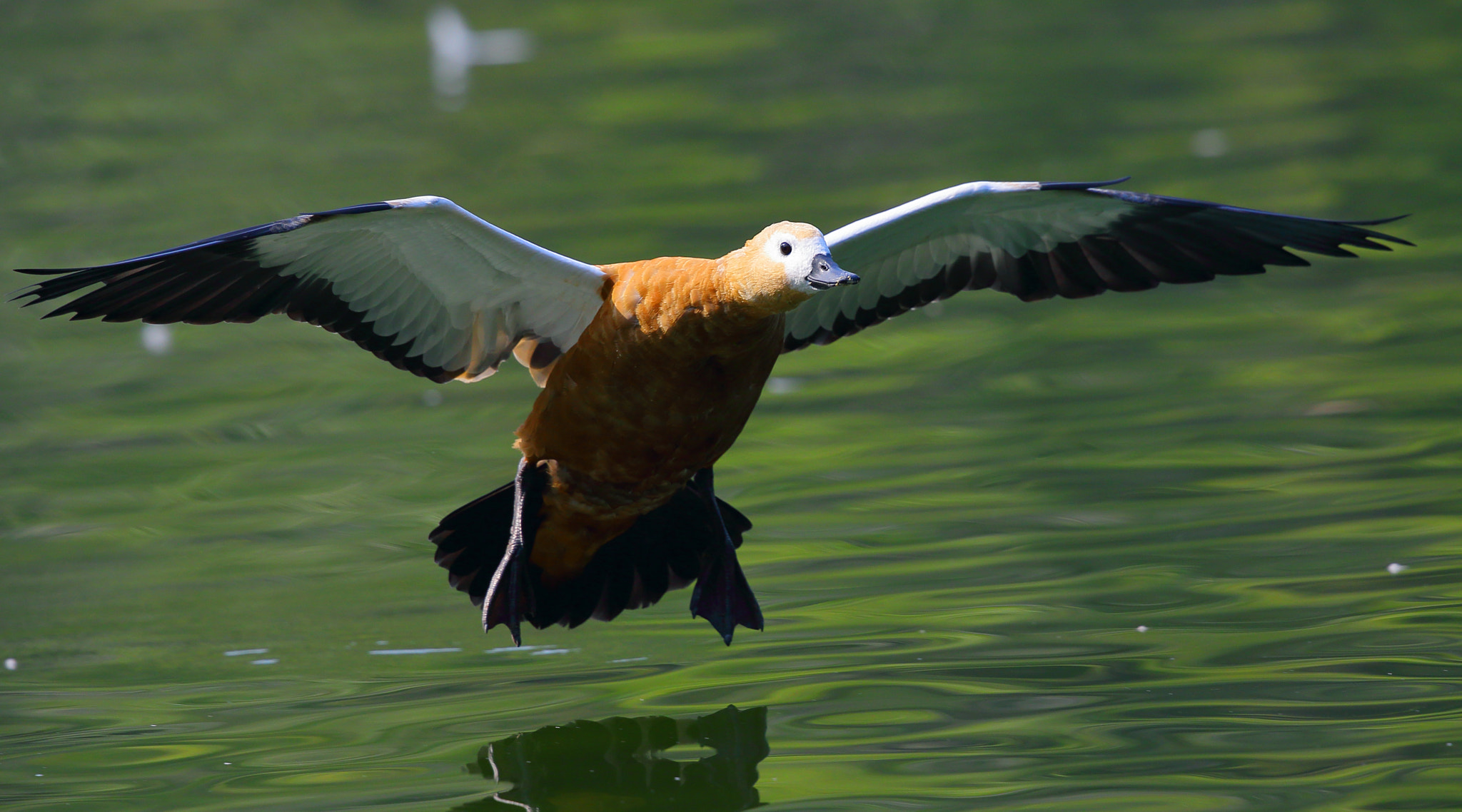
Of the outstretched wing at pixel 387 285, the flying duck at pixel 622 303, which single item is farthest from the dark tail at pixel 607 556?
the outstretched wing at pixel 387 285

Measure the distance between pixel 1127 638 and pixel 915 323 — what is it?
3.25 m

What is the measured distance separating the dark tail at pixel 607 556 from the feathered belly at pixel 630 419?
9 cm

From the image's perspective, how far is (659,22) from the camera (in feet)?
47.6

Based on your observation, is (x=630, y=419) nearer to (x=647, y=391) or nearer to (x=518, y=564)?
(x=647, y=391)

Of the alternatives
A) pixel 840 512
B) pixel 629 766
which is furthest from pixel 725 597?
pixel 840 512

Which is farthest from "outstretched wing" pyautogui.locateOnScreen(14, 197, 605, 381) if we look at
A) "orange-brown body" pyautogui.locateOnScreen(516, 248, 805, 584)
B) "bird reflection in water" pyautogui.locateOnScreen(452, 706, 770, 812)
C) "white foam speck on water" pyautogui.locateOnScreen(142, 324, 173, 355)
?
"white foam speck on water" pyautogui.locateOnScreen(142, 324, 173, 355)

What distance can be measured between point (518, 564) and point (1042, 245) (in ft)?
6.15

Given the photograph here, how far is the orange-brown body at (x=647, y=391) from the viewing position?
413cm

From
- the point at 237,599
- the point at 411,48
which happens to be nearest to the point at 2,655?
the point at 237,599

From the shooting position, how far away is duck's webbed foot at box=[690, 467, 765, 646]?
449cm

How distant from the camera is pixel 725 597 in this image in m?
4.53

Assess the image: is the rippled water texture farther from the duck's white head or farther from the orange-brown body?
the duck's white head

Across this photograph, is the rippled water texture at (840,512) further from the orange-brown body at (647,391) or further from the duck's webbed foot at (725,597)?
the orange-brown body at (647,391)

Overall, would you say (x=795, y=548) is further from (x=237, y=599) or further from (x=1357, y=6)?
(x=1357, y=6)
